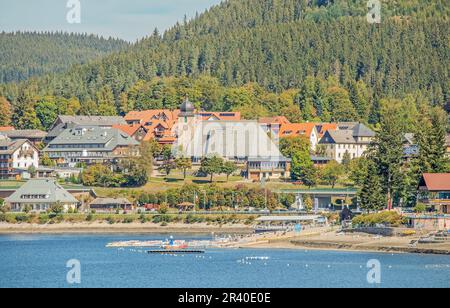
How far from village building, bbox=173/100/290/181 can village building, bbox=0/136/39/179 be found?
16546 millimetres

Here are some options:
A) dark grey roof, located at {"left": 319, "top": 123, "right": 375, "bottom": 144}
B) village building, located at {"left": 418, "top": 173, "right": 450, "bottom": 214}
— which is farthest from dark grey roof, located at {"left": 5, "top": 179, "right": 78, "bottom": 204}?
dark grey roof, located at {"left": 319, "top": 123, "right": 375, "bottom": 144}

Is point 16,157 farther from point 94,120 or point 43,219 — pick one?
point 43,219

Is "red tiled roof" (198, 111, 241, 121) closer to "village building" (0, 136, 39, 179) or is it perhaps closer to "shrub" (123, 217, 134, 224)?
"village building" (0, 136, 39, 179)

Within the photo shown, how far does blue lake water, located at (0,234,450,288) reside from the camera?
83750mm

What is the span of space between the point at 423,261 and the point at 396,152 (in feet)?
109

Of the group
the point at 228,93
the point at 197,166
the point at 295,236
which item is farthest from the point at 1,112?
the point at 295,236

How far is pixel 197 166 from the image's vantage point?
15625 centimetres

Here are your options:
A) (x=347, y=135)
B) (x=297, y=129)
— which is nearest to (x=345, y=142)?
(x=347, y=135)

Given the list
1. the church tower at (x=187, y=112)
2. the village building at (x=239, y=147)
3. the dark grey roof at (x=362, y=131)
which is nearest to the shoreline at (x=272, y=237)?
the village building at (x=239, y=147)

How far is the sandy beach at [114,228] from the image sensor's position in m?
128

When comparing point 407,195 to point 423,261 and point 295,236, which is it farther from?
point 423,261

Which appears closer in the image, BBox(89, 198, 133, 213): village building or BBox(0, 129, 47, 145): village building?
BBox(89, 198, 133, 213): village building

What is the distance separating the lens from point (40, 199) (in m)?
136

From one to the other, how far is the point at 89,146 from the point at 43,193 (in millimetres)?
28835
